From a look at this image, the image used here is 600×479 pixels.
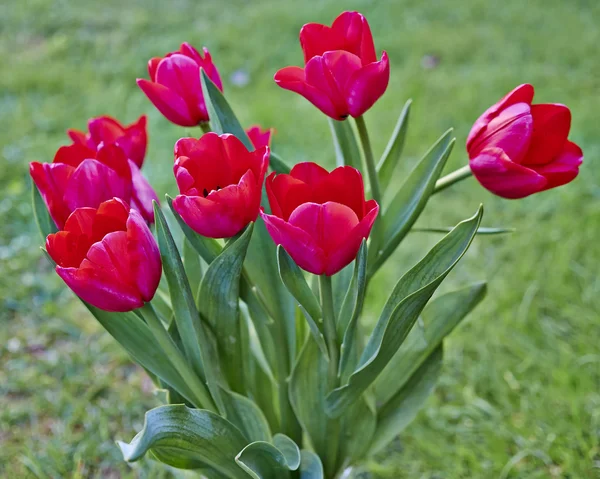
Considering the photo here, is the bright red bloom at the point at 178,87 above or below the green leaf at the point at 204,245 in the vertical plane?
above

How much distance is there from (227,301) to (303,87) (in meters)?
0.23

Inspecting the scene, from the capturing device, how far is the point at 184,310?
69cm

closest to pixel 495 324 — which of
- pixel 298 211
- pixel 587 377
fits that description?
pixel 587 377

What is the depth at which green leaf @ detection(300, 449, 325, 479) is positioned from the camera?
0.72 metres

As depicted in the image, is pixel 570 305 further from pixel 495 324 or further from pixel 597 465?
pixel 597 465

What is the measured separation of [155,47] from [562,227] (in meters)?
1.95

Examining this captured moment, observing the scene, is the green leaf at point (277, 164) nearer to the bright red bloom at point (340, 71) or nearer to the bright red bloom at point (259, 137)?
the bright red bloom at point (259, 137)

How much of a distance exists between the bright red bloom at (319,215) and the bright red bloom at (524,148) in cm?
15

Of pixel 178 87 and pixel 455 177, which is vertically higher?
pixel 178 87

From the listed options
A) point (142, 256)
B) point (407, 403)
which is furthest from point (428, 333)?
point (142, 256)

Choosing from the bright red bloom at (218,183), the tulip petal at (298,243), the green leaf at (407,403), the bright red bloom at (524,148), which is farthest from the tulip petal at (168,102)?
the green leaf at (407,403)

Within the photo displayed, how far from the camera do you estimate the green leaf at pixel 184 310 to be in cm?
60

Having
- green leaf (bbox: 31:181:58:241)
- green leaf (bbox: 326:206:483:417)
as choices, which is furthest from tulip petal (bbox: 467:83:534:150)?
green leaf (bbox: 31:181:58:241)

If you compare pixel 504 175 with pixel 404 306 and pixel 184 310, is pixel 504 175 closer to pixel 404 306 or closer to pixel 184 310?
pixel 404 306
